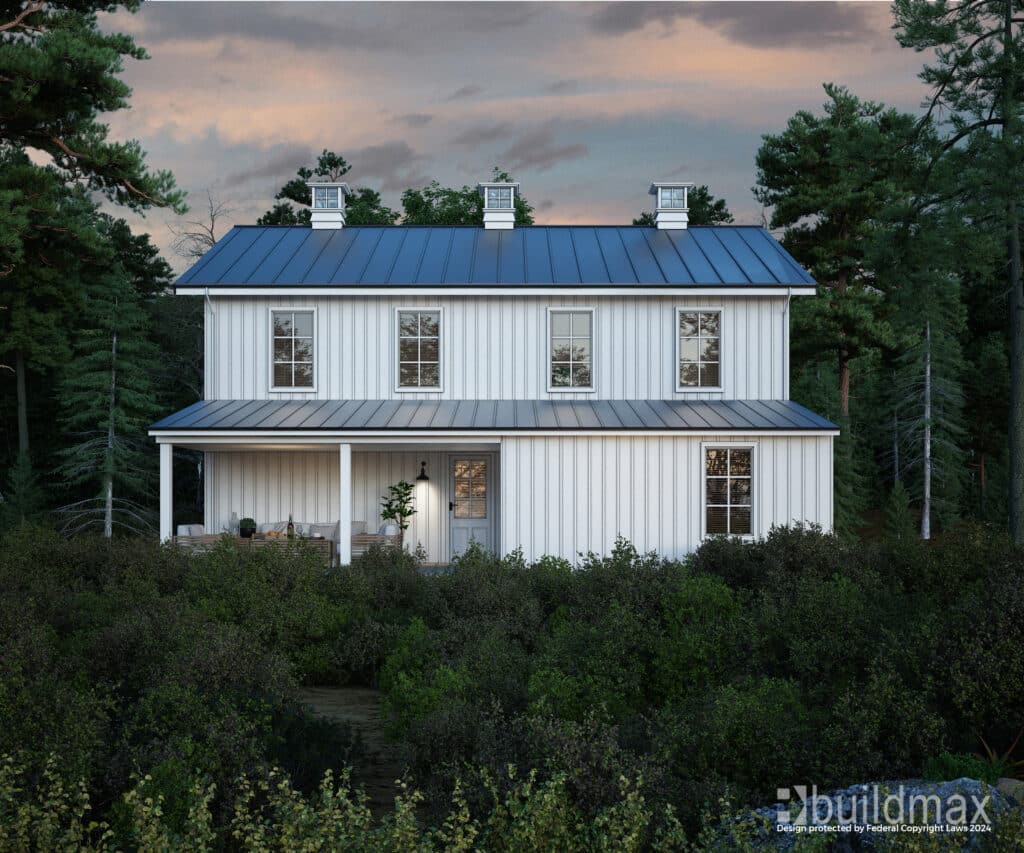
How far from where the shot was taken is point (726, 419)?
51.6ft

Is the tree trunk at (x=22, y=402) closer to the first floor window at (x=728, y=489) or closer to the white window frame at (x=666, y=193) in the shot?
the white window frame at (x=666, y=193)

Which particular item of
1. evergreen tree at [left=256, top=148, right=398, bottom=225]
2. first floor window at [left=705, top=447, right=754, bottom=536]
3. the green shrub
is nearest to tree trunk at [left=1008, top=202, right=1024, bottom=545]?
first floor window at [left=705, top=447, right=754, bottom=536]

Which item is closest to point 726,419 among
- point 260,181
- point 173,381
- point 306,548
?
point 306,548

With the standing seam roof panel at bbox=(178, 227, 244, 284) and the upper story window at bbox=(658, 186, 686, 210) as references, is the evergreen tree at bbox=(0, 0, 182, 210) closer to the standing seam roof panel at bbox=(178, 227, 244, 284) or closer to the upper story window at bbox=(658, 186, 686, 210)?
the standing seam roof panel at bbox=(178, 227, 244, 284)

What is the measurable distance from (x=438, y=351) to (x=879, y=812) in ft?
44.8

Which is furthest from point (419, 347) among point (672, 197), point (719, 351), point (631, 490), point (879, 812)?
point (879, 812)

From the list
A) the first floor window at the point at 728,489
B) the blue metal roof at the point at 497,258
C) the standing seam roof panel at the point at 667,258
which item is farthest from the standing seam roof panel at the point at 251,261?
the first floor window at the point at 728,489

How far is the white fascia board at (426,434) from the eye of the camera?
1529 cm

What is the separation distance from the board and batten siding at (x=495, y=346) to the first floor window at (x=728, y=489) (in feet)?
6.81

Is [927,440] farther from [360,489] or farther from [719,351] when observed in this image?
[360,489]

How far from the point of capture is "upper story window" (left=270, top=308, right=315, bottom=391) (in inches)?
696

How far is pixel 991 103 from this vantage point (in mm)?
16625

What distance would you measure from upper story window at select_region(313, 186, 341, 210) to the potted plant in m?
6.99

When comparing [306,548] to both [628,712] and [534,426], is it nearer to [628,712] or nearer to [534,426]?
[534,426]
